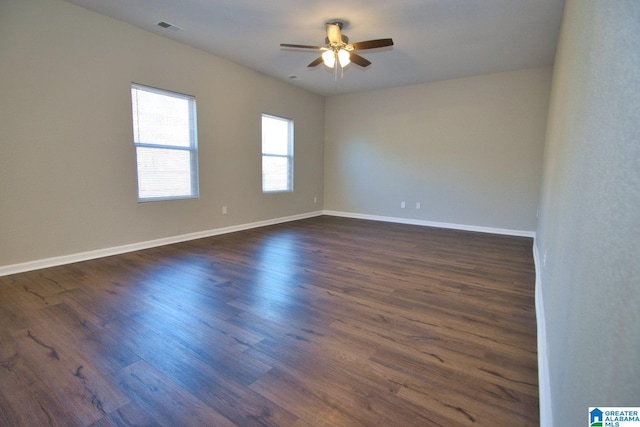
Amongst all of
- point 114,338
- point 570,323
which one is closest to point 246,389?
point 114,338

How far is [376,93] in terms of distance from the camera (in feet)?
21.6

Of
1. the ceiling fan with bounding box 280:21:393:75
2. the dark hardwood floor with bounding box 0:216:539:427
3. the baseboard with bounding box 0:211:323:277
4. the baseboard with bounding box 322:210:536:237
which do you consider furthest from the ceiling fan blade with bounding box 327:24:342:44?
the baseboard with bounding box 322:210:536:237

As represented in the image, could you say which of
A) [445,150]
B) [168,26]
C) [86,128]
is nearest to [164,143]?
[86,128]

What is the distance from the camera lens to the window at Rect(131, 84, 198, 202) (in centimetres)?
404

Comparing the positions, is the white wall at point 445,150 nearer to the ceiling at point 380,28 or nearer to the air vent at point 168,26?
the ceiling at point 380,28

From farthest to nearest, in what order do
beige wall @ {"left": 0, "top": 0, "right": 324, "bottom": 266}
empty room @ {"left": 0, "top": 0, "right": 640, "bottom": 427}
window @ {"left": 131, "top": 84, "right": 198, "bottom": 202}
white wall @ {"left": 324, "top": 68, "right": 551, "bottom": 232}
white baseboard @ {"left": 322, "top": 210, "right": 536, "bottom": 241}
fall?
white baseboard @ {"left": 322, "top": 210, "right": 536, "bottom": 241}, white wall @ {"left": 324, "top": 68, "right": 551, "bottom": 232}, window @ {"left": 131, "top": 84, "right": 198, "bottom": 202}, beige wall @ {"left": 0, "top": 0, "right": 324, "bottom": 266}, empty room @ {"left": 0, "top": 0, "right": 640, "bottom": 427}

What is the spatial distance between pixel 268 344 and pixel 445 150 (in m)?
5.26

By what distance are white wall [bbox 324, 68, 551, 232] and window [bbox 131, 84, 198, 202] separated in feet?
11.6

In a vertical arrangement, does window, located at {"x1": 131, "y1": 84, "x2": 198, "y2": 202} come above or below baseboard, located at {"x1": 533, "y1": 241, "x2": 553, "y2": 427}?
above

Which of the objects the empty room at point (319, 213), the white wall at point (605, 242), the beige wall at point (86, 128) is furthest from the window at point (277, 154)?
the white wall at point (605, 242)

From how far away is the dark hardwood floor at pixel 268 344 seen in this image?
1421 millimetres

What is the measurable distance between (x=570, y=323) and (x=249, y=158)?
5117mm

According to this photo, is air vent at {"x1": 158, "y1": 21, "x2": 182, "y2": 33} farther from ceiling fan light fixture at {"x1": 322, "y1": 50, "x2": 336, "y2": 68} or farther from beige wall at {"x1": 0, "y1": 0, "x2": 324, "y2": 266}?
ceiling fan light fixture at {"x1": 322, "y1": 50, "x2": 336, "y2": 68}

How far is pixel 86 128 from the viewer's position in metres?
3.51
